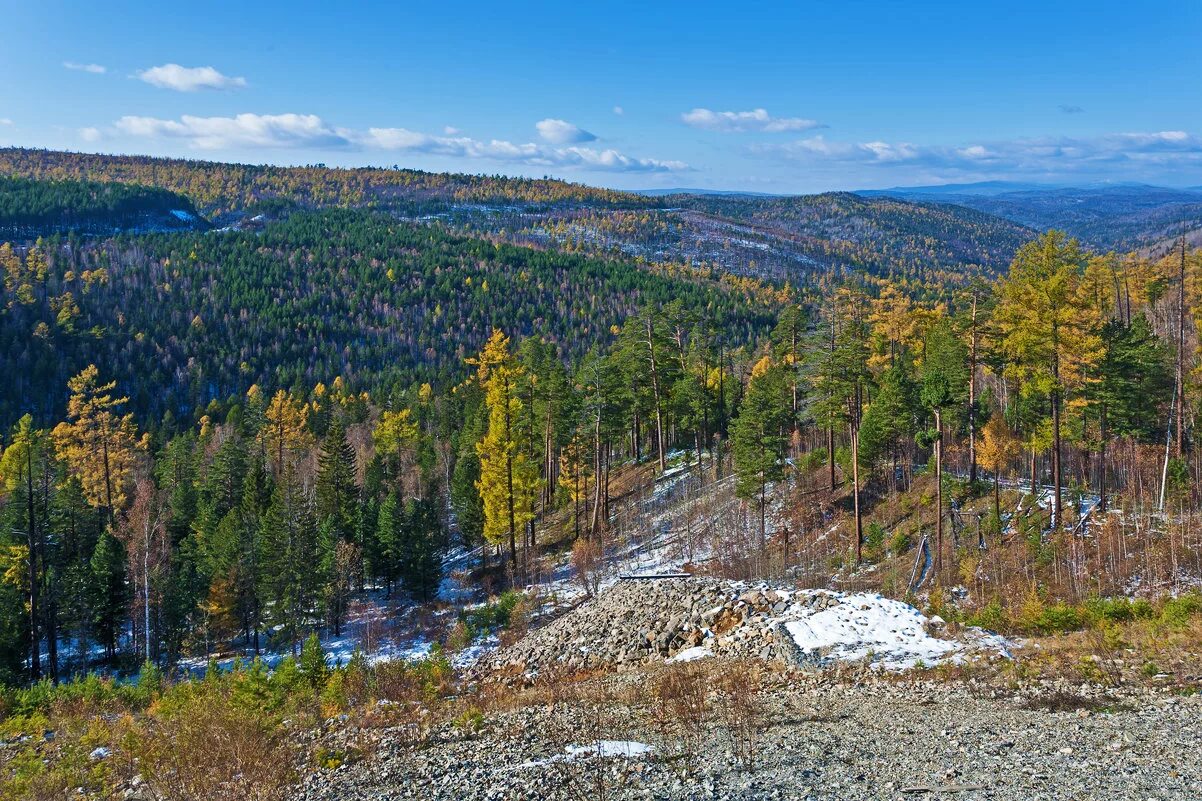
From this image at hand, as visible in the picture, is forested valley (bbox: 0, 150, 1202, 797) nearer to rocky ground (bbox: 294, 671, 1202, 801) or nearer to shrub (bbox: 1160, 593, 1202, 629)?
shrub (bbox: 1160, 593, 1202, 629)

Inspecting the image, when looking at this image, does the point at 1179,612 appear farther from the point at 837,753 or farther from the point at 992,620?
the point at 837,753

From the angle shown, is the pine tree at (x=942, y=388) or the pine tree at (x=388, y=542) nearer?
the pine tree at (x=942, y=388)

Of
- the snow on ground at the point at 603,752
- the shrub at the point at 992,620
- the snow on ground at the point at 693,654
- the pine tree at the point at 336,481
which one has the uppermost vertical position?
the snow on ground at the point at 603,752

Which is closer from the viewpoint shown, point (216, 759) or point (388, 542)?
point (216, 759)

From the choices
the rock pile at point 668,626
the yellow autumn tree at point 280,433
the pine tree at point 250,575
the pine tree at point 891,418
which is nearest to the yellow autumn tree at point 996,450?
the pine tree at point 891,418

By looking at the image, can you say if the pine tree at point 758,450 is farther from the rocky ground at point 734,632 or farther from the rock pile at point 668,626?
the rock pile at point 668,626

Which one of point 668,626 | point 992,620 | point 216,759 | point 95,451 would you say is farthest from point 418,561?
point 992,620

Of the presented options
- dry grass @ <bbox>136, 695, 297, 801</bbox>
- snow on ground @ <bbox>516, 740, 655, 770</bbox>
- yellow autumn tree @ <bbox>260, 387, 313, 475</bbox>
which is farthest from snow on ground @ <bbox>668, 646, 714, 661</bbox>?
yellow autumn tree @ <bbox>260, 387, 313, 475</bbox>
